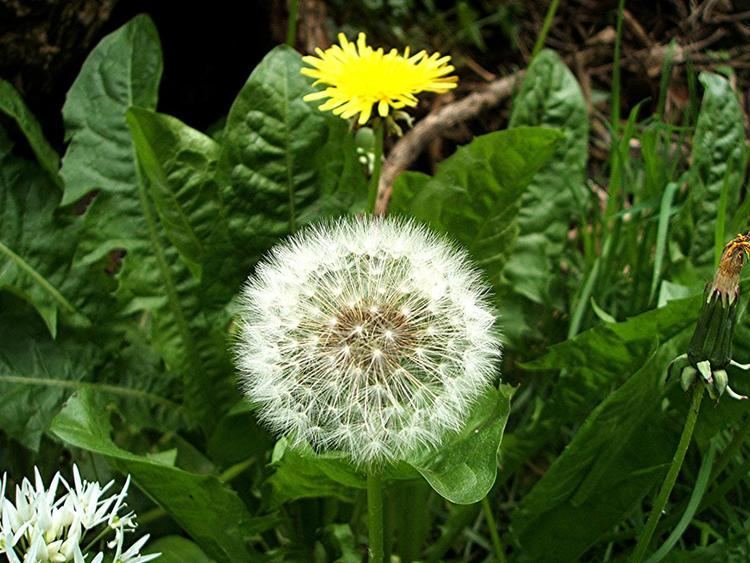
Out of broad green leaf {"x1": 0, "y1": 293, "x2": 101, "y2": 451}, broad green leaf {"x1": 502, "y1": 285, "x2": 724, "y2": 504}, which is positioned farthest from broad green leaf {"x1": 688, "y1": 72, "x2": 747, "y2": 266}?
broad green leaf {"x1": 0, "y1": 293, "x2": 101, "y2": 451}

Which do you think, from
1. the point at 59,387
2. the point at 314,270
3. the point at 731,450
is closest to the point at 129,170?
the point at 59,387

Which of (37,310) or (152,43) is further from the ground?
(152,43)

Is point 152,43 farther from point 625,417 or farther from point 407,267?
point 625,417

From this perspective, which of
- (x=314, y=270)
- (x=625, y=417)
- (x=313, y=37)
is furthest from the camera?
(x=313, y=37)

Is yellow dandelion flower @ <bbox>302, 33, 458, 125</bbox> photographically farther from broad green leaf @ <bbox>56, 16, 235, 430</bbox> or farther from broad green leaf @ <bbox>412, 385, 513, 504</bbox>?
broad green leaf @ <bbox>412, 385, 513, 504</bbox>

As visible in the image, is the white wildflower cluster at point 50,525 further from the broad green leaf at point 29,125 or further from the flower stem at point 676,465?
the broad green leaf at point 29,125

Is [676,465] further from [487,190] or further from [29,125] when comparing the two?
[29,125]
